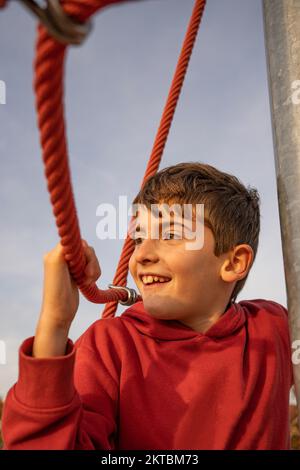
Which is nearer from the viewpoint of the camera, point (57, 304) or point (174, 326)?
point (57, 304)

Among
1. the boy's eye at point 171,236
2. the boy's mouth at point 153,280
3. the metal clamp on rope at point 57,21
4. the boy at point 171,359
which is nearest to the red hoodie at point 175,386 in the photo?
the boy at point 171,359

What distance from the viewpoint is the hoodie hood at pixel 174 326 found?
1.39 meters

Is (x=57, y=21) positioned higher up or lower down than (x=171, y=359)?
higher up

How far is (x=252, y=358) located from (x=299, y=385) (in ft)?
1.23

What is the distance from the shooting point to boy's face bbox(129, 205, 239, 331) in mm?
1367

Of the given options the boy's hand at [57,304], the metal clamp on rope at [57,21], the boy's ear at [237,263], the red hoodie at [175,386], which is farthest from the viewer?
the boy's ear at [237,263]

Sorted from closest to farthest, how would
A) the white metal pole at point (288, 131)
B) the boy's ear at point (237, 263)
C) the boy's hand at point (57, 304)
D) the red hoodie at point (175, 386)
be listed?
the boy's hand at point (57, 304) → the white metal pole at point (288, 131) → the red hoodie at point (175, 386) → the boy's ear at point (237, 263)

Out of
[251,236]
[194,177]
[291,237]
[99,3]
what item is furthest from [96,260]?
[251,236]

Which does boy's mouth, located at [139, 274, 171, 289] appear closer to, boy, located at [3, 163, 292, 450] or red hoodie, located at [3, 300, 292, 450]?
boy, located at [3, 163, 292, 450]

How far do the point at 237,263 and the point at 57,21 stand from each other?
3.48 feet

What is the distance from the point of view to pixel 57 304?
98cm

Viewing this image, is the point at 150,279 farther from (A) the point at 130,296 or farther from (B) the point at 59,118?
(B) the point at 59,118

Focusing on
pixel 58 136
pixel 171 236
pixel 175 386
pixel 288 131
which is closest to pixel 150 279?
pixel 171 236

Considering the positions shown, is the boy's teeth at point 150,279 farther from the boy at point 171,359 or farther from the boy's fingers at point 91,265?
the boy's fingers at point 91,265
